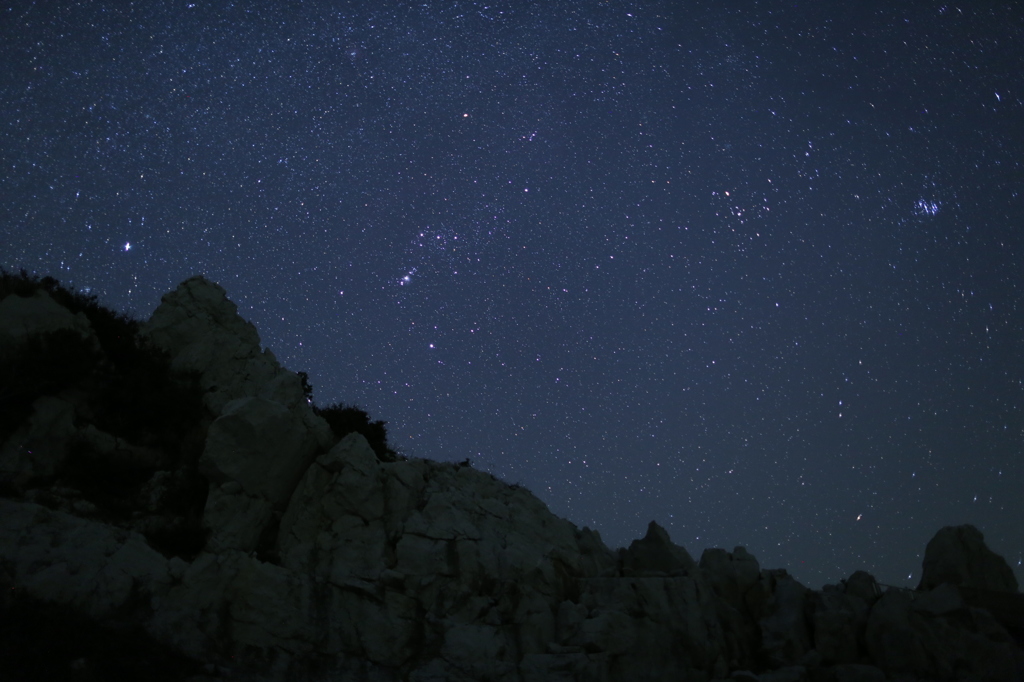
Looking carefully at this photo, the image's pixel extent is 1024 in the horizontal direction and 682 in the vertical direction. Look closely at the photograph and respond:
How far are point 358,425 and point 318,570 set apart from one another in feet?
24.3

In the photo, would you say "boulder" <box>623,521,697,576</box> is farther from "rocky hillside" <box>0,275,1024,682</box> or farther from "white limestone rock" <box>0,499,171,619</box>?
"white limestone rock" <box>0,499,171,619</box>

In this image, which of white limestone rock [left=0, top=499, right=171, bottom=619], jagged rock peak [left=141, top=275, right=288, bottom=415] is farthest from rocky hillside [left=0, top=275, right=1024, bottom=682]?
jagged rock peak [left=141, top=275, right=288, bottom=415]

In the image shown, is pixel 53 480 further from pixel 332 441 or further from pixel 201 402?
pixel 332 441

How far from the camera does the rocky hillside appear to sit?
42.2ft

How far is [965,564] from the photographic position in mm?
19578

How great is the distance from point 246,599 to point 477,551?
18.3ft

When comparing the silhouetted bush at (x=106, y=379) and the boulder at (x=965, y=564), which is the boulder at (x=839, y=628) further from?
the silhouetted bush at (x=106, y=379)

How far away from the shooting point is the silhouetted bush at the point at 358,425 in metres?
21.8

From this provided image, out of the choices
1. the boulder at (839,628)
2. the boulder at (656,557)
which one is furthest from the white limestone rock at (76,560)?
the boulder at (839,628)

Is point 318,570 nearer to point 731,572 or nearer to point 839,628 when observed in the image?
point 731,572

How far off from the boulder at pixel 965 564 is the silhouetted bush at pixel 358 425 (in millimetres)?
17460

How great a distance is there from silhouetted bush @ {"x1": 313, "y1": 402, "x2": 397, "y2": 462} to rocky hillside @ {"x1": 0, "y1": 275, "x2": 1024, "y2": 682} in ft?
7.36

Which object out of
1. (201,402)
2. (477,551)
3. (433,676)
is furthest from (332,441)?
(433,676)

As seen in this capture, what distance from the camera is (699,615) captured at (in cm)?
1662
